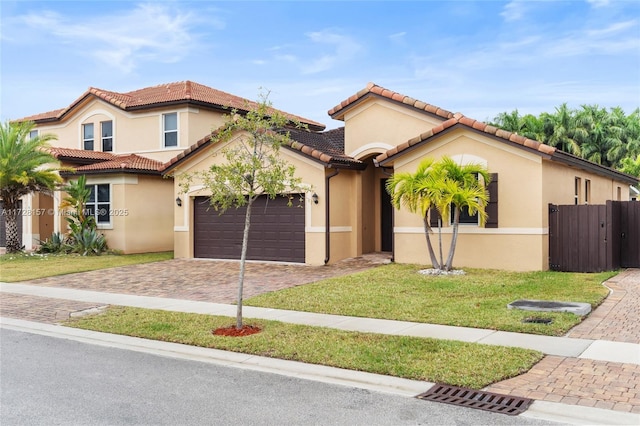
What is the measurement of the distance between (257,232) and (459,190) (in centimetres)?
797

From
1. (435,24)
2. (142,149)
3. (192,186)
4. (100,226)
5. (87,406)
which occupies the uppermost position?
(435,24)

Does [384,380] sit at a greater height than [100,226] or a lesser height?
lesser

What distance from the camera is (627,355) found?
25.4ft

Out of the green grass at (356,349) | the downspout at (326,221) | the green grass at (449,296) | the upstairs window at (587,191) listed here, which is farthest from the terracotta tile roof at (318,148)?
the green grass at (356,349)

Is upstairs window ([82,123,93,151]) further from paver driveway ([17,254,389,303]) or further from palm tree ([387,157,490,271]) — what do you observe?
palm tree ([387,157,490,271])

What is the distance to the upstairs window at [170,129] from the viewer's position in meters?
26.4

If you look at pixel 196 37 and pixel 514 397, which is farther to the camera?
pixel 196 37

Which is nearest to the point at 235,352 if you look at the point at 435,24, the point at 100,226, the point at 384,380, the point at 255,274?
the point at 384,380

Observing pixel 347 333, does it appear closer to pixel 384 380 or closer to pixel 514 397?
pixel 384 380

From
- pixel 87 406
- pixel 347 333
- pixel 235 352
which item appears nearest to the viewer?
pixel 87 406

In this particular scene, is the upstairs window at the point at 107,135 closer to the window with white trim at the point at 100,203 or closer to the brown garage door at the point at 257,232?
the window with white trim at the point at 100,203

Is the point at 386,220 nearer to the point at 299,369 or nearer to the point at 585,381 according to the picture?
the point at 299,369

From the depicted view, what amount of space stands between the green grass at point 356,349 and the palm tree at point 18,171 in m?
14.7

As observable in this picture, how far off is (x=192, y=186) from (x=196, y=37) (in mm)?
5411
